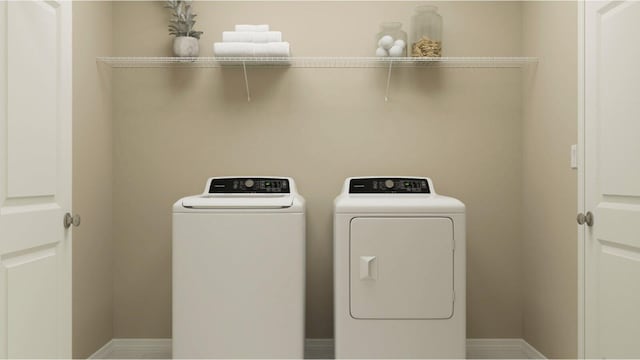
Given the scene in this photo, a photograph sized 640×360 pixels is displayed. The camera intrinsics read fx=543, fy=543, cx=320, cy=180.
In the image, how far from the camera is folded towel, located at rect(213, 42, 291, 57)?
284 cm

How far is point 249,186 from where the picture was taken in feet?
9.54

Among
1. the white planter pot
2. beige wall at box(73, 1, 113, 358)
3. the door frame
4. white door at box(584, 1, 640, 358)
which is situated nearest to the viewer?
white door at box(584, 1, 640, 358)

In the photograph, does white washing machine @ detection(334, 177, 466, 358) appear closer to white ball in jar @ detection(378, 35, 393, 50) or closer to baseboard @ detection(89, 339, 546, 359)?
baseboard @ detection(89, 339, 546, 359)

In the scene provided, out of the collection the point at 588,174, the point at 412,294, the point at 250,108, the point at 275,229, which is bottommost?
the point at 412,294

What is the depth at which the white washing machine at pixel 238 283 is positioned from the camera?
241 centimetres

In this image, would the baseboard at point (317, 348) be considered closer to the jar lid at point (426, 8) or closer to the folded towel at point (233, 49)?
the folded towel at point (233, 49)

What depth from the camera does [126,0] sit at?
313 cm

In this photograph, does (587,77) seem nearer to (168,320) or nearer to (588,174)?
(588,174)

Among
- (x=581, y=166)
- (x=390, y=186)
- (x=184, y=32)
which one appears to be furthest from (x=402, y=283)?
(x=184, y=32)

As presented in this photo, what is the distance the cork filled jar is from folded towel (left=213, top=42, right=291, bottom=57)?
0.72 metres

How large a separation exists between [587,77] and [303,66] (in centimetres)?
148

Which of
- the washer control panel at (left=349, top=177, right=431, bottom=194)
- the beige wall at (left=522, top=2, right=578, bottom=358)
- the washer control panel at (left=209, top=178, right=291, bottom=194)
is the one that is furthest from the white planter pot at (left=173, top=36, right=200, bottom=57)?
the beige wall at (left=522, top=2, right=578, bottom=358)

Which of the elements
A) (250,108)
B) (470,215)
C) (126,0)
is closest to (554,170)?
(470,215)

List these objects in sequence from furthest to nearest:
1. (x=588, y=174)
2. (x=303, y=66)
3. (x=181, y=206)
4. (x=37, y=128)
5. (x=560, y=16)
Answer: (x=303, y=66) → (x=560, y=16) → (x=181, y=206) → (x=588, y=174) → (x=37, y=128)
